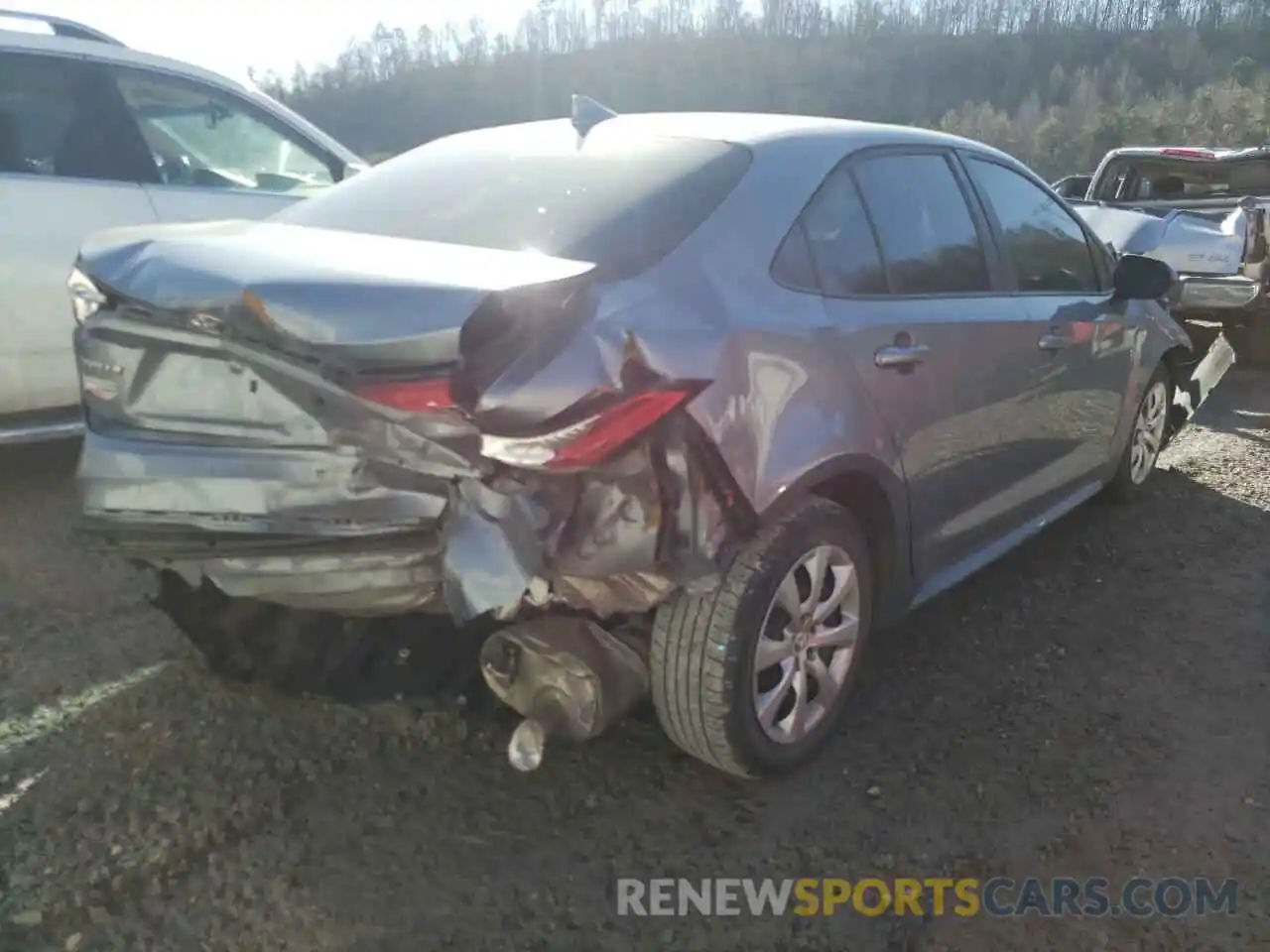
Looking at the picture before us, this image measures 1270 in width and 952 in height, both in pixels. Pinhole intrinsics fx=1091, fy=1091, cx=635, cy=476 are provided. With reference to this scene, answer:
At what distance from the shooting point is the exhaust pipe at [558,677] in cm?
245

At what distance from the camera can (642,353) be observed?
7.21 feet

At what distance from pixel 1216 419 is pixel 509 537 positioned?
5.94 meters

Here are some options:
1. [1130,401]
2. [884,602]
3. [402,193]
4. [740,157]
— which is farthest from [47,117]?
[1130,401]

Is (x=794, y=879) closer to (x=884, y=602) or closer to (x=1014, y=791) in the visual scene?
(x=1014, y=791)

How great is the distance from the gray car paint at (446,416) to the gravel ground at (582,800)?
58 centimetres

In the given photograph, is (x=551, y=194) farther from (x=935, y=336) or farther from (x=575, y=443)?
(x=935, y=336)

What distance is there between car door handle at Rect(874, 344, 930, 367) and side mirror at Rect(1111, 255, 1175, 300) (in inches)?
65.9

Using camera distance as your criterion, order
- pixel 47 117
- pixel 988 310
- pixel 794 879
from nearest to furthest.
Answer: pixel 794 879 < pixel 988 310 < pixel 47 117

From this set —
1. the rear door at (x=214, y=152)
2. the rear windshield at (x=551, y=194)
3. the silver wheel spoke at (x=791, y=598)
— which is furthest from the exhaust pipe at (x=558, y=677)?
the rear door at (x=214, y=152)

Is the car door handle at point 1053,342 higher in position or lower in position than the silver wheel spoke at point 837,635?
higher

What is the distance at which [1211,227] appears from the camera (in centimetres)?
782

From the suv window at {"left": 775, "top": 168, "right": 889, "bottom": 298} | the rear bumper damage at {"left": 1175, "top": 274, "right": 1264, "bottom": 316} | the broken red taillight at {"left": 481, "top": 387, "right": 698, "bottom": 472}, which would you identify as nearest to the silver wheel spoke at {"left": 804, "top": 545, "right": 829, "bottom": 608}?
the suv window at {"left": 775, "top": 168, "right": 889, "bottom": 298}

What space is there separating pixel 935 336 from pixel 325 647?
1.86 metres

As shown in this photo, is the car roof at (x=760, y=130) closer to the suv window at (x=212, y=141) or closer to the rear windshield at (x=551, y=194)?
the rear windshield at (x=551, y=194)
